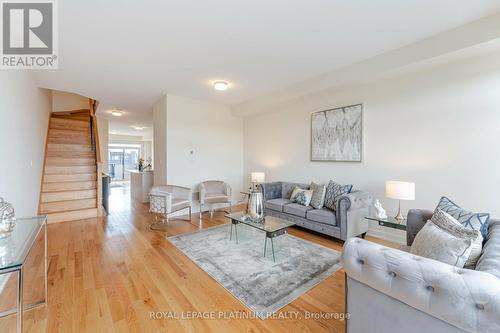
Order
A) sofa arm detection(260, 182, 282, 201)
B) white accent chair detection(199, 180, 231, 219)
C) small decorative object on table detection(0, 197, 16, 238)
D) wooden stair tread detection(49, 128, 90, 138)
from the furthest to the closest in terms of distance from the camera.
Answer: wooden stair tread detection(49, 128, 90, 138)
white accent chair detection(199, 180, 231, 219)
sofa arm detection(260, 182, 282, 201)
small decorative object on table detection(0, 197, 16, 238)

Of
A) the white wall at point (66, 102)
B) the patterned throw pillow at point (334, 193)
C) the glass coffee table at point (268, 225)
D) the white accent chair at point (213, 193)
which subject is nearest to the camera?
the glass coffee table at point (268, 225)

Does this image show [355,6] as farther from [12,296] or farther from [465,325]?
[12,296]

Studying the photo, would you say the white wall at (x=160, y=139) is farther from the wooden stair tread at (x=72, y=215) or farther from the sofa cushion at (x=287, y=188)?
the sofa cushion at (x=287, y=188)

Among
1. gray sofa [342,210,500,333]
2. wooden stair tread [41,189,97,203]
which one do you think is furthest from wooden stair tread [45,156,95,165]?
gray sofa [342,210,500,333]

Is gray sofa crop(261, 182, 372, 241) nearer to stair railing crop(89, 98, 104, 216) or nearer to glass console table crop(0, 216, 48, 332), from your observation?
glass console table crop(0, 216, 48, 332)

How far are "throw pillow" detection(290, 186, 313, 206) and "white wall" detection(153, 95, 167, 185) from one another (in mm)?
2858

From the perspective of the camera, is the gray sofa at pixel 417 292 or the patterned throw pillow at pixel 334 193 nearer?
the gray sofa at pixel 417 292

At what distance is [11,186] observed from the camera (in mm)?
2561

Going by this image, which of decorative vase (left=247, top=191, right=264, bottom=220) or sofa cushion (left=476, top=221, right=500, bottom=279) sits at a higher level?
sofa cushion (left=476, top=221, right=500, bottom=279)

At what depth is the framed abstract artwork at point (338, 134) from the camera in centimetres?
379

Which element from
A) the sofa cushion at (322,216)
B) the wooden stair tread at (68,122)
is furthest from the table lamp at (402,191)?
the wooden stair tread at (68,122)

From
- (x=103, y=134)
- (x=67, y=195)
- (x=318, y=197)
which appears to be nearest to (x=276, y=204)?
(x=318, y=197)

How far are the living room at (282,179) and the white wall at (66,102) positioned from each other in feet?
9.02

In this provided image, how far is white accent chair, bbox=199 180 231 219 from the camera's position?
4758 mm
